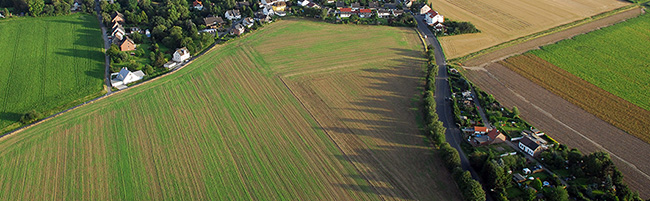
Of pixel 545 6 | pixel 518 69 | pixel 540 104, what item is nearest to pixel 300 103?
Result: pixel 540 104

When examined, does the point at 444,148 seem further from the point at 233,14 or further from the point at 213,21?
the point at 233,14

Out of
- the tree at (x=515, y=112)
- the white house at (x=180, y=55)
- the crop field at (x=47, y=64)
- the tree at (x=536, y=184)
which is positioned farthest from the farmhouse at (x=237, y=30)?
the tree at (x=536, y=184)

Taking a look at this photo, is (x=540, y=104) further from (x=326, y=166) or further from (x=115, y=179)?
(x=115, y=179)

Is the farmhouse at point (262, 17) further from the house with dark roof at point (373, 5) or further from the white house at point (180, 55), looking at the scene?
the house with dark roof at point (373, 5)

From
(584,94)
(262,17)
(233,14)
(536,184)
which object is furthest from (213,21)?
(584,94)

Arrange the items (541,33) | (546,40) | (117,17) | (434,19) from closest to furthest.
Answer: (546,40) → (117,17) → (541,33) → (434,19)

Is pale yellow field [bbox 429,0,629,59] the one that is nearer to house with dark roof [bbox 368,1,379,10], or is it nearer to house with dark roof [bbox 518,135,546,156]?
house with dark roof [bbox 368,1,379,10]
